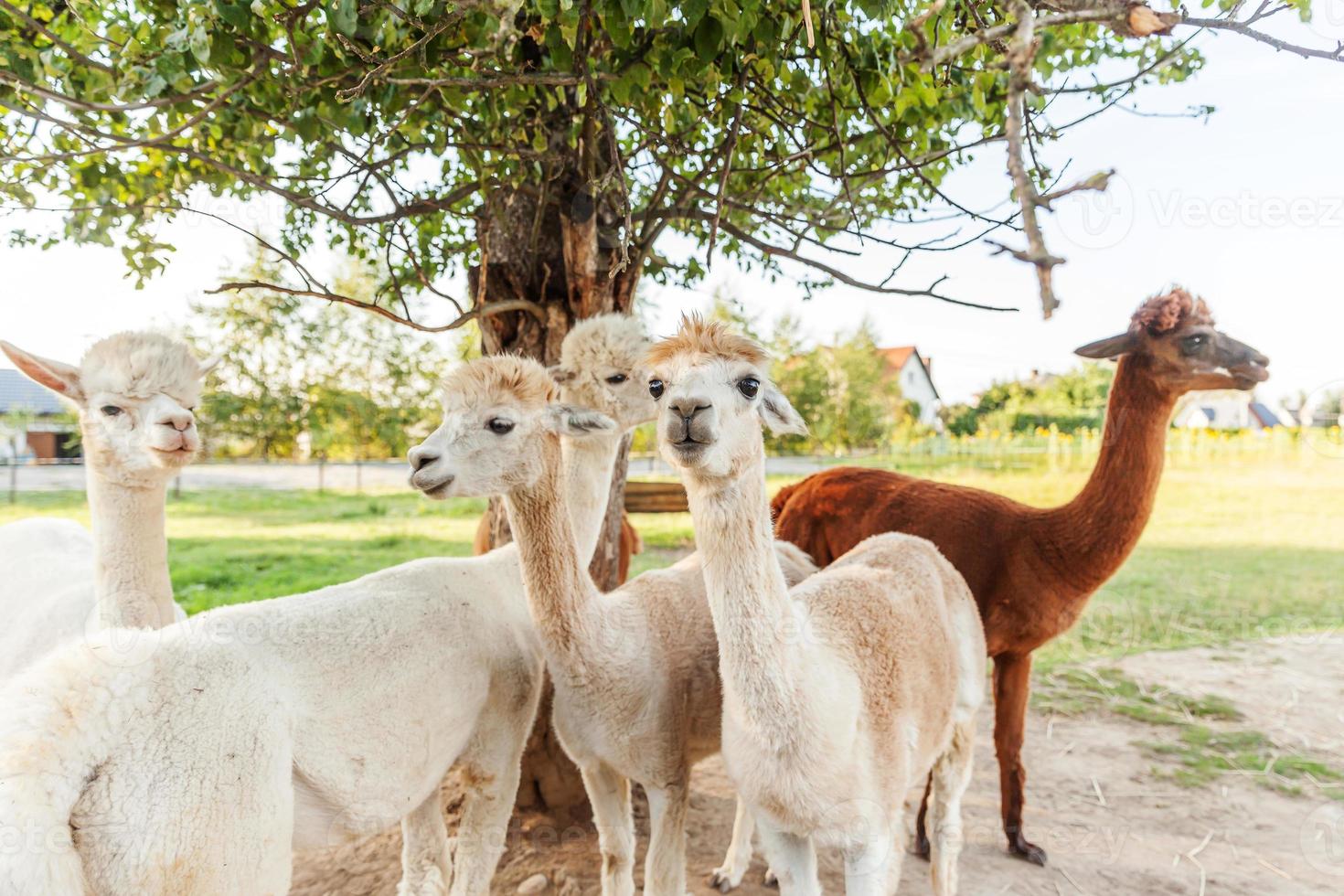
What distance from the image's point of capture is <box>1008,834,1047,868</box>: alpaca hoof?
12.0ft

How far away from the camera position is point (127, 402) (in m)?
2.46

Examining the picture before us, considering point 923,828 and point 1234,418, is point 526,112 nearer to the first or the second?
point 923,828

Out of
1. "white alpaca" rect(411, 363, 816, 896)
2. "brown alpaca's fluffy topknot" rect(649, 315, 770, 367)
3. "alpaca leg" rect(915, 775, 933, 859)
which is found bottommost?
"alpaca leg" rect(915, 775, 933, 859)

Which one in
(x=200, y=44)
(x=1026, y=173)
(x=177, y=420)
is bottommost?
(x=177, y=420)

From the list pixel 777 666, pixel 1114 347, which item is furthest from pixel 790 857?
pixel 1114 347

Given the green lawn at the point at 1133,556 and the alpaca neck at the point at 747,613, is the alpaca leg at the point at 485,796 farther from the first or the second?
the green lawn at the point at 1133,556

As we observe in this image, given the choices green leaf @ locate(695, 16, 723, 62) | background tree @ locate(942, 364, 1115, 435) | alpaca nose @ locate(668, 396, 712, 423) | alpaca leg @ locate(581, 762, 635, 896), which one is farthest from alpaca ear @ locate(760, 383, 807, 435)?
background tree @ locate(942, 364, 1115, 435)

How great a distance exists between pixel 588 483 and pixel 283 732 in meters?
1.55

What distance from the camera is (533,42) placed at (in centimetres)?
342

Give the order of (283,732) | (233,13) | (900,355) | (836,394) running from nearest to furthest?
1. (283,732)
2. (233,13)
3. (836,394)
4. (900,355)

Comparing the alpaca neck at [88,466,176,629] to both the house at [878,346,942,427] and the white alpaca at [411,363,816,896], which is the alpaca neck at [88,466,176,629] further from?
the house at [878,346,942,427]

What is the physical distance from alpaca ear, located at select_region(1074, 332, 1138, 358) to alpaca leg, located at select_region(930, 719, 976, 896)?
1.97 metres

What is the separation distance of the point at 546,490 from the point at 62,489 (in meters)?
13.2

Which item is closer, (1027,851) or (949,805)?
(949,805)
